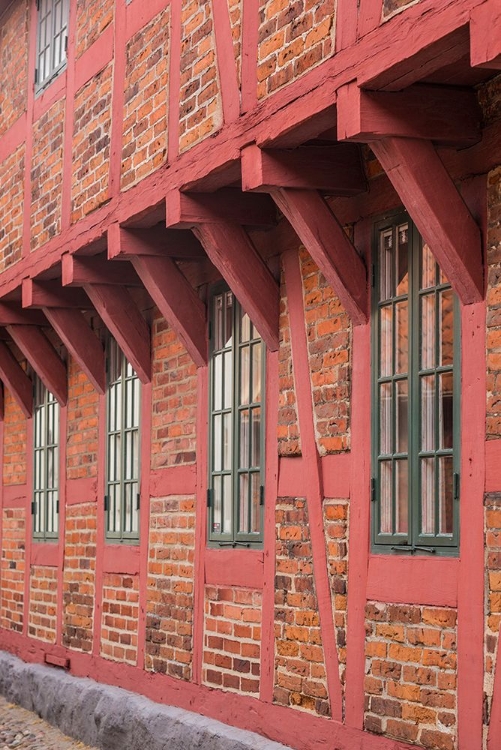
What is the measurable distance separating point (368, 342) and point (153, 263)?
2.22 meters

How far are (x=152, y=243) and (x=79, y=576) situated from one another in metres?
3.25

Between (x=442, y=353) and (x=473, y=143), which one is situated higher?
(x=473, y=143)

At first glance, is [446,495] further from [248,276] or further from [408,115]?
[248,276]

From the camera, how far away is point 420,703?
19.1ft

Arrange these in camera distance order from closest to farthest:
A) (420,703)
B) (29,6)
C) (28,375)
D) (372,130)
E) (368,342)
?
(372,130) < (420,703) < (368,342) < (29,6) < (28,375)

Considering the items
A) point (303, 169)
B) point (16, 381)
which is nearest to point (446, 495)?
point (303, 169)

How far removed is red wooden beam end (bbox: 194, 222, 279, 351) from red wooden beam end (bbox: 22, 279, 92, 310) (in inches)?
111

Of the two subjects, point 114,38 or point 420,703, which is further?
point 114,38

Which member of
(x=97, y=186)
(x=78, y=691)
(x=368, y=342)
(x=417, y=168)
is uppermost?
(x=97, y=186)

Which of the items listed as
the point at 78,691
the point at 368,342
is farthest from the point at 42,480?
the point at 368,342

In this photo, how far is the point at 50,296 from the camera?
392 inches

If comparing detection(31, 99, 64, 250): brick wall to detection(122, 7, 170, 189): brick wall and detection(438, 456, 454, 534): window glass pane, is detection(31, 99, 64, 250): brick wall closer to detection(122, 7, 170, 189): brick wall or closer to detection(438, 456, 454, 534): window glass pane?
detection(122, 7, 170, 189): brick wall

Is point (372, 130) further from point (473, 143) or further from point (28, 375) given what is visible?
point (28, 375)

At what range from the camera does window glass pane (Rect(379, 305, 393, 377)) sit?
6301 mm
